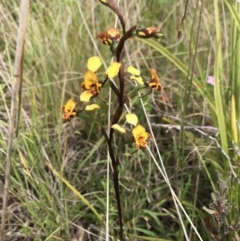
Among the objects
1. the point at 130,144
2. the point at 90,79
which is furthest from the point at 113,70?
the point at 130,144

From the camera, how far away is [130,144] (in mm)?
1222

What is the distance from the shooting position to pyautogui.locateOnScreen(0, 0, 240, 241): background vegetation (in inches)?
38.9

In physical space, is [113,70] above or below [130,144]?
above

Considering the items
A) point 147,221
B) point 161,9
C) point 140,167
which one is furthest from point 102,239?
point 161,9

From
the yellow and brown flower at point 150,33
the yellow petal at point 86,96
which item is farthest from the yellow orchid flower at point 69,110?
the yellow and brown flower at point 150,33

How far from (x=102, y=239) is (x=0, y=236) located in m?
0.32

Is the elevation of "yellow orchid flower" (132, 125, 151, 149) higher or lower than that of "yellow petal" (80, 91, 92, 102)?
lower

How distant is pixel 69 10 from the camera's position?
4.45ft

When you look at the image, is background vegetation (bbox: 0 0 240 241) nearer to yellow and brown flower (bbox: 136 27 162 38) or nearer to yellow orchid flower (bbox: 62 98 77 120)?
yellow orchid flower (bbox: 62 98 77 120)

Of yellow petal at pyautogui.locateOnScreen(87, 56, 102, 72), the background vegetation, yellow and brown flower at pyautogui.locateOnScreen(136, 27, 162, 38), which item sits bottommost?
the background vegetation

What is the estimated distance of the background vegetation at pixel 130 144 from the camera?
987mm

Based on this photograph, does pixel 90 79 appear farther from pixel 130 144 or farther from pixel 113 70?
pixel 130 144

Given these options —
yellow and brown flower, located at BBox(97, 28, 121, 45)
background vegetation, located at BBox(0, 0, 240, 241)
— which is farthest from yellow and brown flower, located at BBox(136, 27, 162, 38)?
background vegetation, located at BBox(0, 0, 240, 241)

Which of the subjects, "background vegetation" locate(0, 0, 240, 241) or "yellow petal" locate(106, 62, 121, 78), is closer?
"yellow petal" locate(106, 62, 121, 78)
